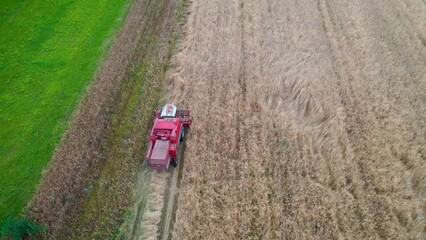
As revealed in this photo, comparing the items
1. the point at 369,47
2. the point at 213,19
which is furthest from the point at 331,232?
the point at 213,19

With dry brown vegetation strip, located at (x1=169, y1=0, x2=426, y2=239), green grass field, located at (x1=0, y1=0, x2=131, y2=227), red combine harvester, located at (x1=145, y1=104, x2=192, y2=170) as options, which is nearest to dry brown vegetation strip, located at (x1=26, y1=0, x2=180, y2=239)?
green grass field, located at (x1=0, y1=0, x2=131, y2=227)

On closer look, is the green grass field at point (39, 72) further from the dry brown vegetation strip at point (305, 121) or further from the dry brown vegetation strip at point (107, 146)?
the dry brown vegetation strip at point (305, 121)

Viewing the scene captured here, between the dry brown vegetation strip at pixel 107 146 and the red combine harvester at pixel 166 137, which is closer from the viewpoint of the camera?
the dry brown vegetation strip at pixel 107 146

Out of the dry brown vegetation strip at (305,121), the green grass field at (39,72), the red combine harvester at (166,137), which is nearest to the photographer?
the dry brown vegetation strip at (305,121)

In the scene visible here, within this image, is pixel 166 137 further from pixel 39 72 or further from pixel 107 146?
pixel 39 72

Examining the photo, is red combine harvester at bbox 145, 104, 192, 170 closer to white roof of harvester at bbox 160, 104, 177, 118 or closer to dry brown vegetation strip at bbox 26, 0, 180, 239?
white roof of harvester at bbox 160, 104, 177, 118

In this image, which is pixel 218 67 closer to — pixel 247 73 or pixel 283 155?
pixel 247 73

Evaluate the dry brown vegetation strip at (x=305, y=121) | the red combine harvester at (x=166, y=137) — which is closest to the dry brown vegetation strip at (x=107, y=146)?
the red combine harvester at (x=166, y=137)
